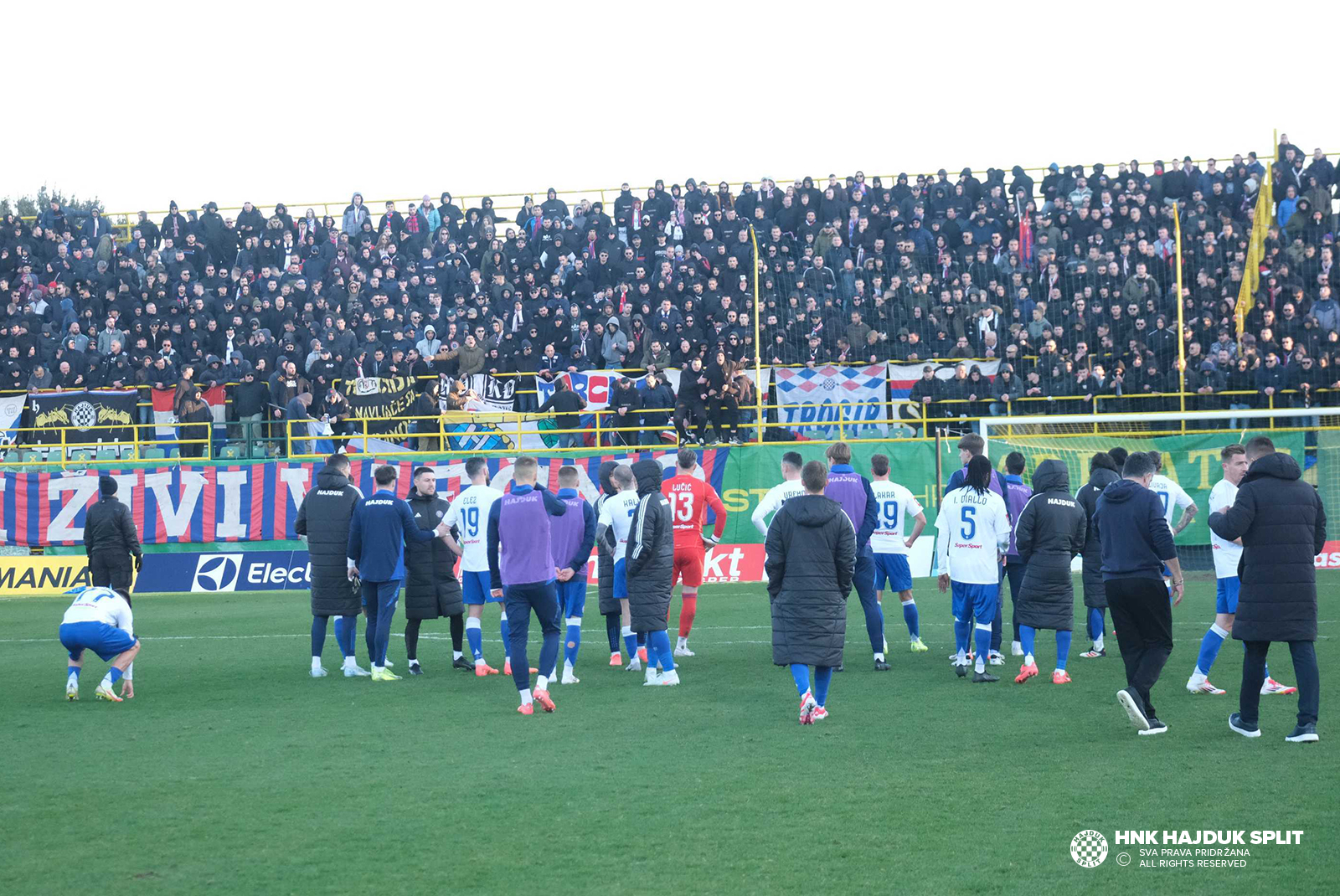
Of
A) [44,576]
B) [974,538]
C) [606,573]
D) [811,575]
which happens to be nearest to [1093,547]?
[974,538]

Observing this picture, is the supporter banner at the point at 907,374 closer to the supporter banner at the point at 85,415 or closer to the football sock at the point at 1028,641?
the football sock at the point at 1028,641

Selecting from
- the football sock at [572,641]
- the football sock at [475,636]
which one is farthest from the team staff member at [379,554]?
the football sock at [572,641]

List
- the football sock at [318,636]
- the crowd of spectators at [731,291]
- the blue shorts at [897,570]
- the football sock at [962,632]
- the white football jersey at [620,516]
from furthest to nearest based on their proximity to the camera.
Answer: the crowd of spectators at [731,291] → the blue shorts at [897,570] → the football sock at [318,636] → the white football jersey at [620,516] → the football sock at [962,632]

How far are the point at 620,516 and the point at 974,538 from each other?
11.4 ft

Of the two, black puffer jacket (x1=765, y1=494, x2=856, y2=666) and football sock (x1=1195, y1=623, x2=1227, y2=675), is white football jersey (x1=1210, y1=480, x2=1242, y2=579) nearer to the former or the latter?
football sock (x1=1195, y1=623, x2=1227, y2=675)

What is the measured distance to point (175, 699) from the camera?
12070mm

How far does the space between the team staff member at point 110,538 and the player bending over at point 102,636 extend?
114 inches

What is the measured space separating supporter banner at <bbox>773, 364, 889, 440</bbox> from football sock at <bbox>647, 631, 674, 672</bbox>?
45.0 feet

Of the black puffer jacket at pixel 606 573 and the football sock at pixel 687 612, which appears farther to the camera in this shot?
the football sock at pixel 687 612

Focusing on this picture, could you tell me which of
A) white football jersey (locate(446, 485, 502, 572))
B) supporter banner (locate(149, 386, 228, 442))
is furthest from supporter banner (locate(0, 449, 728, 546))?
white football jersey (locate(446, 485, 502, 572))

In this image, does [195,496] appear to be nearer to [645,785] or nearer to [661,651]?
[661,651]

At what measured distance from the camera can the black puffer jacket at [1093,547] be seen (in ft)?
41.6

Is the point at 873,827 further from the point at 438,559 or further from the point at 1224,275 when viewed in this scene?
the point at 1224,275

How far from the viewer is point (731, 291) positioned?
2719 cm
